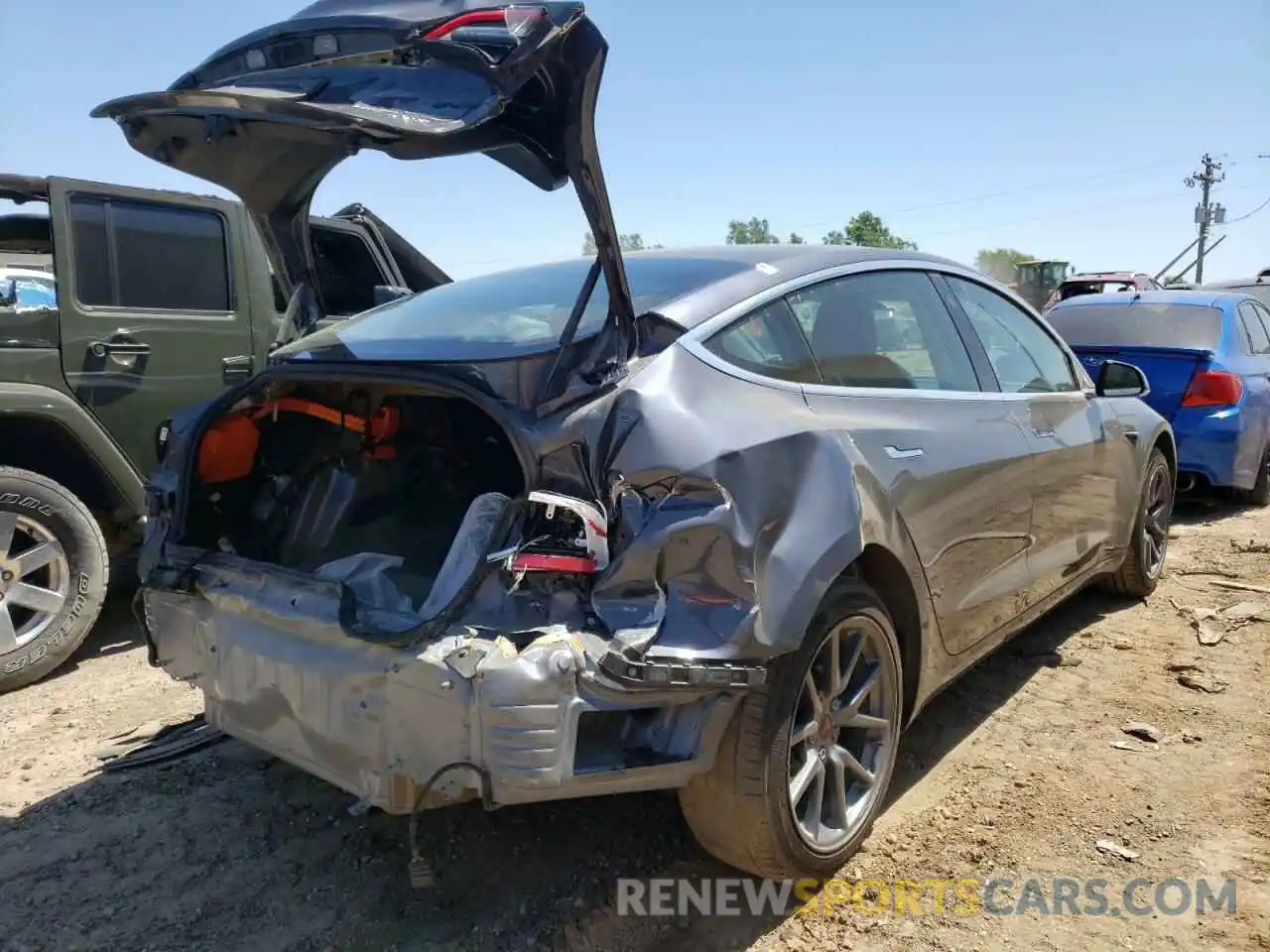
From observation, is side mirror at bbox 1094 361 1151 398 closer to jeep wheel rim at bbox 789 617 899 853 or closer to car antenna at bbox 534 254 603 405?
jeep wheel rim at bbox 789 617 899 853

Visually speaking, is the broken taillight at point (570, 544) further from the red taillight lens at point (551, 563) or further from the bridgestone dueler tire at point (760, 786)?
the bridgestone dueler tire at point (760, 786)

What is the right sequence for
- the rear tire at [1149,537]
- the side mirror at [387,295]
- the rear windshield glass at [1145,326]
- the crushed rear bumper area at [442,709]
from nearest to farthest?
1. the crushed rear bumper area at [442,709]
2. the side mirror at [387,295]
3. the rear tire at [1149,537]
4. the rear windshield glass at [1145,326]

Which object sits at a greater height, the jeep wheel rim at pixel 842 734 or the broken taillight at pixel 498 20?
the broken taillight at pixel 498 20

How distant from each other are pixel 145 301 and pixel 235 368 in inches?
20.0

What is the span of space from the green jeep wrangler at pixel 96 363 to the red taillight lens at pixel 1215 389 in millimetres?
5329

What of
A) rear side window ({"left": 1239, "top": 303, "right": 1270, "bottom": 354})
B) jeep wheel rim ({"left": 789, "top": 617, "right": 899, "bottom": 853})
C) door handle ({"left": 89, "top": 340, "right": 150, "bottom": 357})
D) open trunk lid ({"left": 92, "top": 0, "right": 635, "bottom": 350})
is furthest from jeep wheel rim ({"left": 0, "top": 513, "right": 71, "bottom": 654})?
rear side window ({"left": 1239, "top": 303, "right": 1270, "bottom": 354})

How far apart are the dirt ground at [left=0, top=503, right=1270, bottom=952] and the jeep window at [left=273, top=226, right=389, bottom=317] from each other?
2529 millimetres

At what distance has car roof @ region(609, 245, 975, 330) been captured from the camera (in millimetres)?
2633

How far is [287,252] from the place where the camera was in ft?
10.9

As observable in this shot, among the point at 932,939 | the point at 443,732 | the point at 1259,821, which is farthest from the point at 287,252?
the point at 1259,821

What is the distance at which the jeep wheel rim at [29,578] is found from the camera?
414cm

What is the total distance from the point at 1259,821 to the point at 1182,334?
4.87 meters

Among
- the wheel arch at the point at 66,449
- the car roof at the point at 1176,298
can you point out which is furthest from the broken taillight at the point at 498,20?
the car roof at the point at 1176,298

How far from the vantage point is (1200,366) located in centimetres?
674
